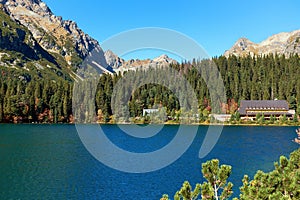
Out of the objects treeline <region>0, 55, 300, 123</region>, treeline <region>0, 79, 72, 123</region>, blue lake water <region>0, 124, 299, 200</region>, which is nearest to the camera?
blue lake water <region>0, 124, 299, 200</region>

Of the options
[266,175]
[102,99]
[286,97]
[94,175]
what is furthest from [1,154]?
[286,97]

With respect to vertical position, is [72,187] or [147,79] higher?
[147,79]

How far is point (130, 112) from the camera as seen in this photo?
140 metres

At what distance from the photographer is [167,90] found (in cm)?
15912

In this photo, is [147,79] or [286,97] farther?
[147,79]

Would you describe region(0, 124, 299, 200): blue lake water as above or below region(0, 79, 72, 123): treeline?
below

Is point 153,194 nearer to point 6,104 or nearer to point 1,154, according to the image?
point 1,154

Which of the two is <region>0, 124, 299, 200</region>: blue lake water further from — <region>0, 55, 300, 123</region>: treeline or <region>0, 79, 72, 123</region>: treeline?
<region>0, 55, 300, 123</region>: treeline

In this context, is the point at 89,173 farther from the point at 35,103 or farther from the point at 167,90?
the point at 167,90

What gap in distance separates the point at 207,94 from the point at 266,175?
476 feet

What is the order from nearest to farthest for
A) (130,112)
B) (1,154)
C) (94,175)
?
(94,175)
(1,154)
(130,112)

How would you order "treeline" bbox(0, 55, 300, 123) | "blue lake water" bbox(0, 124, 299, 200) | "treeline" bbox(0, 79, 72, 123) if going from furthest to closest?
"treeline" bbox(0, 55, 300, 123) < "treeline" bbox(0, 79, 72, 123) < "blue lake water" bbox(0, 124, 299, 200)

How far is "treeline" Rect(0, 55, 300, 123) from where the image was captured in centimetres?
13825

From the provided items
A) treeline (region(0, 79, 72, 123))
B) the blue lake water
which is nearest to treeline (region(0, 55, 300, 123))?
treeline (region(0, 79, 72, 123))
